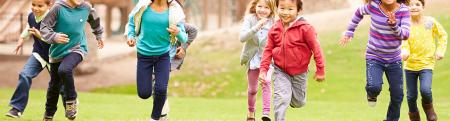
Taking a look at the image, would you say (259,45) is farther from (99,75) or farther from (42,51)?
(99,75)

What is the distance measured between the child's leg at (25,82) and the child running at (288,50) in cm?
277

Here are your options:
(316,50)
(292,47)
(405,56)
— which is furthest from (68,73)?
(405,56)

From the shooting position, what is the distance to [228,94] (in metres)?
23.0

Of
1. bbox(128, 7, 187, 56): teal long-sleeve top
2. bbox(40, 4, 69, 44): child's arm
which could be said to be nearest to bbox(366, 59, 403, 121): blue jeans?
bbox(128, 7, 187, 56): teal long-sleeve top

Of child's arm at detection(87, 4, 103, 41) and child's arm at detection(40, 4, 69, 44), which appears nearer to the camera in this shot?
child's arm at detection(40, 4, 69, 44)

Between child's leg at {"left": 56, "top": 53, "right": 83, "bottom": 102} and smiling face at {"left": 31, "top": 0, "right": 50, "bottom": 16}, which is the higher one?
smiling face at {"left": 31, "top": 0, "right": 50, "bottom": 16}

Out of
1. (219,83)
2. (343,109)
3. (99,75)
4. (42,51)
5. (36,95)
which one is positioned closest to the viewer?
(42,51)

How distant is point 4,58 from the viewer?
2694cm

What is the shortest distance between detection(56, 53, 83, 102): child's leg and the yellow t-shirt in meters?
3.61

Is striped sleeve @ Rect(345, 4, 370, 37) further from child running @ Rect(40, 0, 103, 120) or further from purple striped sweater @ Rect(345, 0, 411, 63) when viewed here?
child running @ Rect(40, 0, 103, 120)

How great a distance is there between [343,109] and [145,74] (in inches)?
272

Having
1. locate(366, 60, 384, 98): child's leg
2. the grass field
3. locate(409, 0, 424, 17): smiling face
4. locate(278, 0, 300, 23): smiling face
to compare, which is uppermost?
locate(278, 0, 300, 23): smiling face

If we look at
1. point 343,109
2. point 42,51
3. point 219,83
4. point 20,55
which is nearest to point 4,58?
point 20,55

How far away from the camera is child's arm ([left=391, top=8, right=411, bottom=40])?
32.7ft
